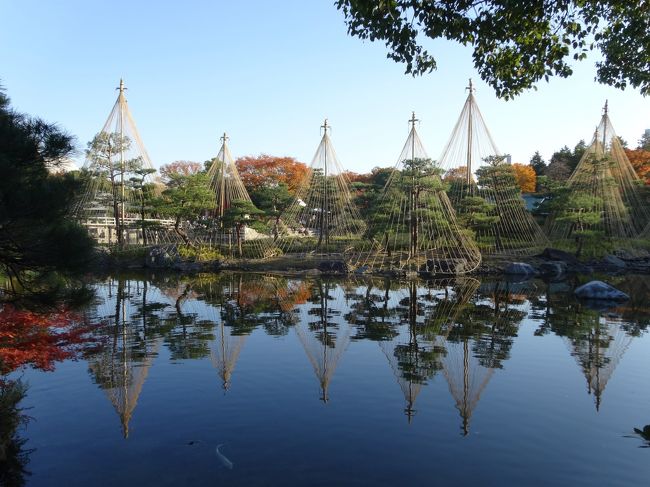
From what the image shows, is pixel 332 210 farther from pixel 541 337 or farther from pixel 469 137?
pixel 541 337

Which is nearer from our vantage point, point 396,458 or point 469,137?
point 396,458

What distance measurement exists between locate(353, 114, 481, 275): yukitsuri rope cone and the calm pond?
37.0 feet

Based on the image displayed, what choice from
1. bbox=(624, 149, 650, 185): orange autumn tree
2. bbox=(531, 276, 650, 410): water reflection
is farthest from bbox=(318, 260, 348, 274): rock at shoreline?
bbox=(624, 149, 650, 185): orange autumn tree

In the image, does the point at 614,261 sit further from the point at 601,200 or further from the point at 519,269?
the point at 519,269

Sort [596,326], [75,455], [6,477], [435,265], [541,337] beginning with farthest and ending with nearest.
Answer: [435,265], [596,326], [541,337], [75,455], [6,477]

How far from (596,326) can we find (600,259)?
18.9 m

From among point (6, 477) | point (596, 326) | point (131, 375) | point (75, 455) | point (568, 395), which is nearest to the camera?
point (6, 477)

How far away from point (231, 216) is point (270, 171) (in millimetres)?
19743

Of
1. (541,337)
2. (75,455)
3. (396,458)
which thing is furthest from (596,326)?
(75,455)

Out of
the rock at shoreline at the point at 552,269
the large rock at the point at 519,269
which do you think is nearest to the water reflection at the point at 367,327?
the large rock at the point at 519,269

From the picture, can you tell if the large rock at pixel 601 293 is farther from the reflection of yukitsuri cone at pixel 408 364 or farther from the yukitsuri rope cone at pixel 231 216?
the yukitsuri rope cone at pixel 231 216

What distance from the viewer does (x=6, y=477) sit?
5.00 metres

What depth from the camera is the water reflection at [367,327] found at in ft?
28.1

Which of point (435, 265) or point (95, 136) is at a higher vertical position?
point (95, 136)
